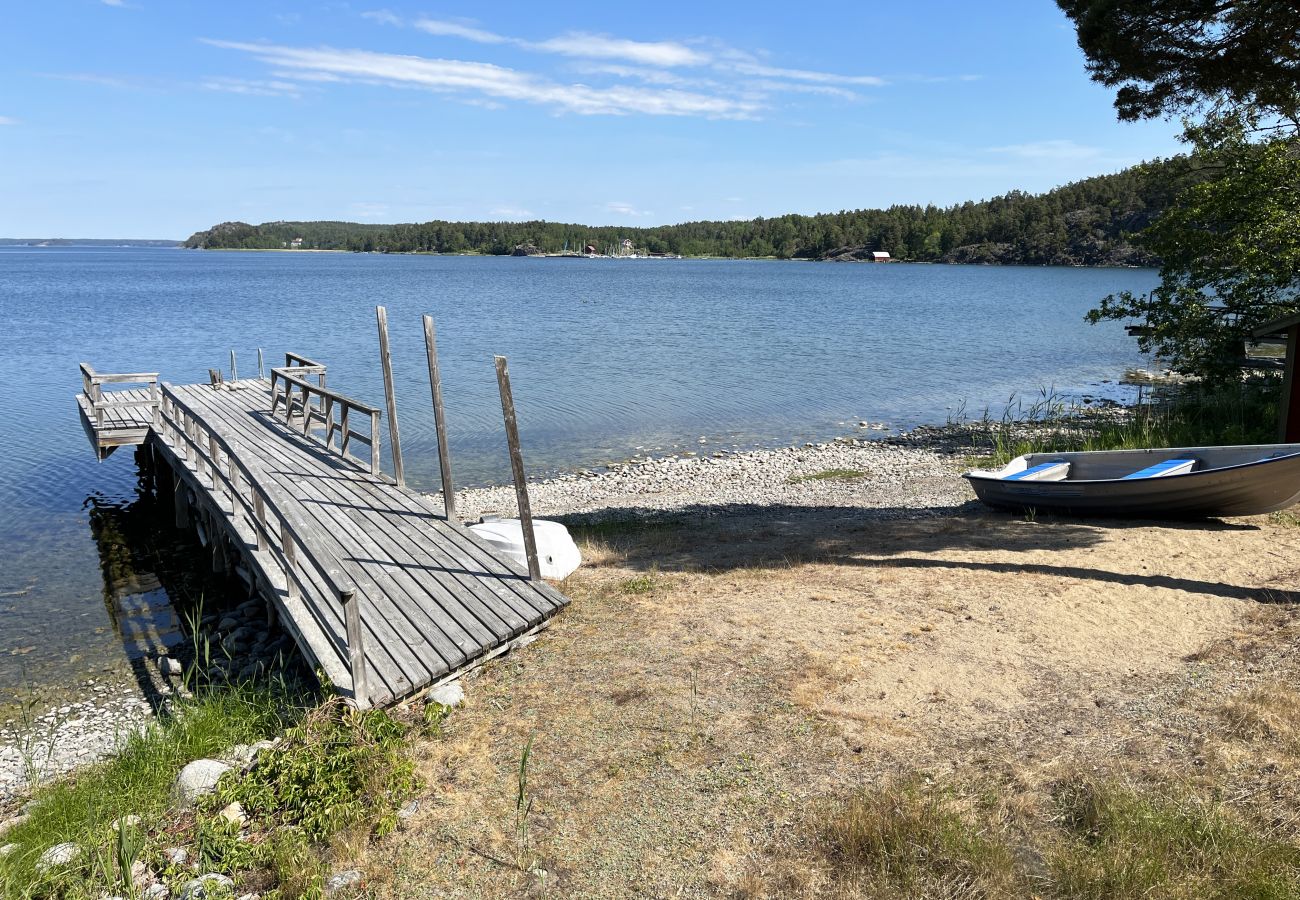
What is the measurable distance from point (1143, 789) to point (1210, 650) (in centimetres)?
254

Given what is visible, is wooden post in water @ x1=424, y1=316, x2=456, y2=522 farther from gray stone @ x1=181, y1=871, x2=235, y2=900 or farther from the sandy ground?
gray stone @ x1=181, y1=871, x2=235, y2=900

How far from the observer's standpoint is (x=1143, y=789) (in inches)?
204

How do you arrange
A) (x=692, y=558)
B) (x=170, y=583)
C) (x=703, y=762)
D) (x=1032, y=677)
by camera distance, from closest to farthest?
(x=703, y=762) → (x=1032, y=677) → (x=692, y=558) → (x=170, y=583)

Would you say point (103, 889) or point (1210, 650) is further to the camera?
point (1210, 650)

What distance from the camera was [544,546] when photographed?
9.86 metres

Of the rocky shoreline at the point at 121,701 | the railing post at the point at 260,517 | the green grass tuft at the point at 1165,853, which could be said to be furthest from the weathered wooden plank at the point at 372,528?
the green grass tuft at the point at 1165,853

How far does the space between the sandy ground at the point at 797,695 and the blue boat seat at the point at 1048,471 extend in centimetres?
207

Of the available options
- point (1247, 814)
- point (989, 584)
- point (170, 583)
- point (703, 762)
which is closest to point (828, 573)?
point (989, 584)

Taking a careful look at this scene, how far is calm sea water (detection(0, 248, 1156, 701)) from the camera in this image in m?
13.8

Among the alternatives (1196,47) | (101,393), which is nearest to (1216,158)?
(1196,47)

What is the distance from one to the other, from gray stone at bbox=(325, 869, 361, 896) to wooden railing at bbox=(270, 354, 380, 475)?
830 centimetres

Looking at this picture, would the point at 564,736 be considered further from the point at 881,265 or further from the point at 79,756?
the point at 881,265

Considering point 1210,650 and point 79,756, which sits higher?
point 1210,650

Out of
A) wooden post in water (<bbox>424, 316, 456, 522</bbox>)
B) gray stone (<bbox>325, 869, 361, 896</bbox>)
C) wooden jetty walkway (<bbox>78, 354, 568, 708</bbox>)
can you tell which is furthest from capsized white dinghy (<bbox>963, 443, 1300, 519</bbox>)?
gray stone (<bbox>325, 869, 361, 896</bbox>)
